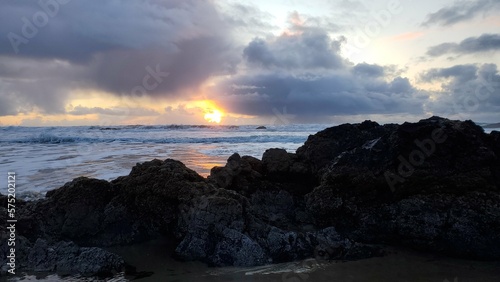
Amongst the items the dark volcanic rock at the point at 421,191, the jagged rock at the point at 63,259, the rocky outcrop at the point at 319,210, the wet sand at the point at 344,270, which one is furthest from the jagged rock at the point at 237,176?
the jagged rock at the point at 63,259

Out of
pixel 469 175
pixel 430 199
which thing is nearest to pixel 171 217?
pixel 430 199

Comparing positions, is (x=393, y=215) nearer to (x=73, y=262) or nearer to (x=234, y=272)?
(x=234, y=272)

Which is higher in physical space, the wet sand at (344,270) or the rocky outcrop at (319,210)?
the rocky outcrop at (319,210)

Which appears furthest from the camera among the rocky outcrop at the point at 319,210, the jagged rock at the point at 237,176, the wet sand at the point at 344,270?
the jagged rock at the point at 237,176

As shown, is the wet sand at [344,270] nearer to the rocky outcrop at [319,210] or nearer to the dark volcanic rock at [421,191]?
the rocky outcrop at [319,210]

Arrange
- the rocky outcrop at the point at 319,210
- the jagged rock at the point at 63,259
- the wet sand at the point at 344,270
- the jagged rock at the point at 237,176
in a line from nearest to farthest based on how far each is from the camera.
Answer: the wet sand at the point at 344,270
the jagged rock at the point at 63,259
the rocky outcrop at the point at 319,210
the jagged rock at the point at 237,176

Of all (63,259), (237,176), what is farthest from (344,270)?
(63,259)

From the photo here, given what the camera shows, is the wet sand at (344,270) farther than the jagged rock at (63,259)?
No

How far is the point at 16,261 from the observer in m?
4.95

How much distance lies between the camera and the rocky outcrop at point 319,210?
5.11 m

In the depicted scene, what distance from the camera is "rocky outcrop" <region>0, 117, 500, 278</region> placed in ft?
16.8

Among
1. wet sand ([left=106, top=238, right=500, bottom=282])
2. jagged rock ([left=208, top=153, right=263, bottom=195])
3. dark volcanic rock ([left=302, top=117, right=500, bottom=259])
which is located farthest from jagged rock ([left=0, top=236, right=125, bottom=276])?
dark volcanic rock ([left=302, top=117, right=500, bottom=259])

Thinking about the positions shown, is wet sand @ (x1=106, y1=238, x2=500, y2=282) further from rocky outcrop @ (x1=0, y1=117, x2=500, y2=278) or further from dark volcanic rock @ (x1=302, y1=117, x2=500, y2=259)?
dark volcanic rock @ (x1=302, y1=117, x2=500, y2=259)

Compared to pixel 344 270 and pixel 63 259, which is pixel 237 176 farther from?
pixel 63 259
